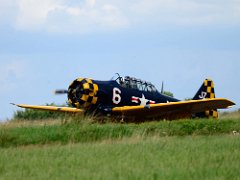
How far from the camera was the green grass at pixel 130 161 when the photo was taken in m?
7.93

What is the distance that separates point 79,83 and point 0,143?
23.4 feet

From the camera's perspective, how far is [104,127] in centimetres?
1462

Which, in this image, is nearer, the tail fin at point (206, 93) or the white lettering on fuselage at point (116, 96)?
the white lettering on fuselage at point (116, 96)

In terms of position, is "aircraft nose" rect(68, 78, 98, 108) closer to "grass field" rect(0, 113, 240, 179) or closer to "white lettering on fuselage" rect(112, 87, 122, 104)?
"white lettering on fuselage" rect(112, 87, 122, 104)

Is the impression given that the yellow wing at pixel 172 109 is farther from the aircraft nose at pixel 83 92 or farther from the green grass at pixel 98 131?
the green grass at pixel 98 131

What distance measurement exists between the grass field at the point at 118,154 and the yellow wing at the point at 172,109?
434cm

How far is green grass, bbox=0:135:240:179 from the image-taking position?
7.93m

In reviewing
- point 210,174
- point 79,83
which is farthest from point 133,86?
point 210,174

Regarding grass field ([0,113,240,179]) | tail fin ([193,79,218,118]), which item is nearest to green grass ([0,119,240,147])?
grass field ([0,113,240,179])

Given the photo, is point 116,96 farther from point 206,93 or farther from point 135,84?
point 206,93

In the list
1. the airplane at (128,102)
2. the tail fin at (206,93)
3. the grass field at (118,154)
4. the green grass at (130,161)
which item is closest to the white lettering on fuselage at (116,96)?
the airplane at (128,102)

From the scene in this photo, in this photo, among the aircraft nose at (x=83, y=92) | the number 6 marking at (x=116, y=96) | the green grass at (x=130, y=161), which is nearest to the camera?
the green grass at (x=130, y=161)

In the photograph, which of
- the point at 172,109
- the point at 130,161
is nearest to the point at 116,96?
the point at 172,109

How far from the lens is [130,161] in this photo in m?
9.16
